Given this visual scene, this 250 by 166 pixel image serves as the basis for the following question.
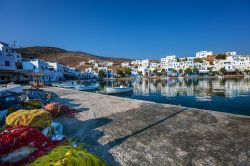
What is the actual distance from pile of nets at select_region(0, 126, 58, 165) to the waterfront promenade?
5.05 ft

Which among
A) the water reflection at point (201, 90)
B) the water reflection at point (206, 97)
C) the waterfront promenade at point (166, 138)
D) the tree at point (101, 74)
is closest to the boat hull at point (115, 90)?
the water reflection at point (206, 97)

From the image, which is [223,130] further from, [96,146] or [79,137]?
[79,137]

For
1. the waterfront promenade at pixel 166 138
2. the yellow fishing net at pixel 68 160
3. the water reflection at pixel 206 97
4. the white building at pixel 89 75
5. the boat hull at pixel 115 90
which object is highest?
the white building at pixel 89 75

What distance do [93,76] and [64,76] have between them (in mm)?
32284

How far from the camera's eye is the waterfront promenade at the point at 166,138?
4844mm

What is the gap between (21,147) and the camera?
437 cm

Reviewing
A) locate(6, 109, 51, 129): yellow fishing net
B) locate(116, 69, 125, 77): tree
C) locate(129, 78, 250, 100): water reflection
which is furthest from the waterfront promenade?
locate(116, 69, 125, 77): tree

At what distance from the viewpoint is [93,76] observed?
123562mm

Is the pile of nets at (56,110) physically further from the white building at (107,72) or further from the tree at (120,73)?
the tree at (120,73)

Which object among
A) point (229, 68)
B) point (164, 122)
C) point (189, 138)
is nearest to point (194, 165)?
point (189, 138)

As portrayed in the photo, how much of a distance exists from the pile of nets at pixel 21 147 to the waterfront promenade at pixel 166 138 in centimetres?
154

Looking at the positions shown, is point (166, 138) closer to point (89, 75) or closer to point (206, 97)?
point (206, 97)

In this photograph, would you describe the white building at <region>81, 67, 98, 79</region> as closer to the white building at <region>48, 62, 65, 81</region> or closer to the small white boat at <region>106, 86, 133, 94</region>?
the white building at <region>48, 62, 65, 81</region>

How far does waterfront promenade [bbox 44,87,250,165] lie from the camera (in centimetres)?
484
